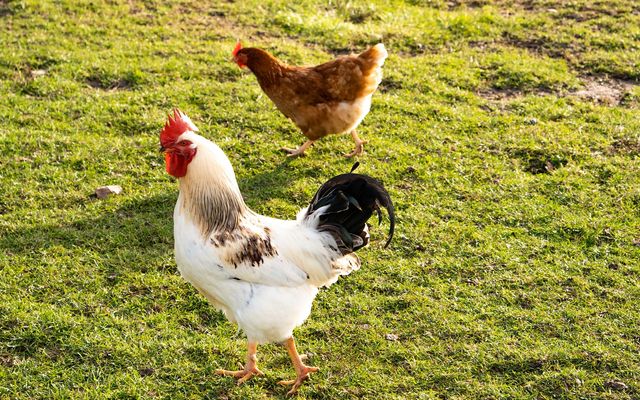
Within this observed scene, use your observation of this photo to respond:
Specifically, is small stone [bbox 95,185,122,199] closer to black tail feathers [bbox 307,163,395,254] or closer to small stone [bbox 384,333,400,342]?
black tail feathers [bbox 307,163,395,254]

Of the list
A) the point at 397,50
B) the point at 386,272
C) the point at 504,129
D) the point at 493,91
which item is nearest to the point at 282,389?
the point at 386,272

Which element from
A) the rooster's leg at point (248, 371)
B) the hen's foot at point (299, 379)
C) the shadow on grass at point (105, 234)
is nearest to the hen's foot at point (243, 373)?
the rooster's leg at point (248, 371)

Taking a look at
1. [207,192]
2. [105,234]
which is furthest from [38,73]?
[207,192]

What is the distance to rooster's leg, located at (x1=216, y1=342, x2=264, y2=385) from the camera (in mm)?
5047

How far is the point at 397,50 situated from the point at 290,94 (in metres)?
2.94

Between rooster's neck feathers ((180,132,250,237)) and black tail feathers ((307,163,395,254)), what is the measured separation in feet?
1.96

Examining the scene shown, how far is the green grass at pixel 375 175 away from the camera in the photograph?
5180 mm

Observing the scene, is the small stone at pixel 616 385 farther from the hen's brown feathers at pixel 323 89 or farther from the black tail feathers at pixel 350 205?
the hen's brown feathers at pixel 323 89

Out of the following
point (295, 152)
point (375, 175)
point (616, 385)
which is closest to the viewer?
point (616, 385)

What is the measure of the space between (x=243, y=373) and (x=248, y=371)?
0.12ft

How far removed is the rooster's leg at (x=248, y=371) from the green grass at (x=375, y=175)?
0.08 meters

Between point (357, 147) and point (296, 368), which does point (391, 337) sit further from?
point (357, 147)

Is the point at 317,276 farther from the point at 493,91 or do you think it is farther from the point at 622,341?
the point at 493,91

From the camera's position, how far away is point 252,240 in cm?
482
